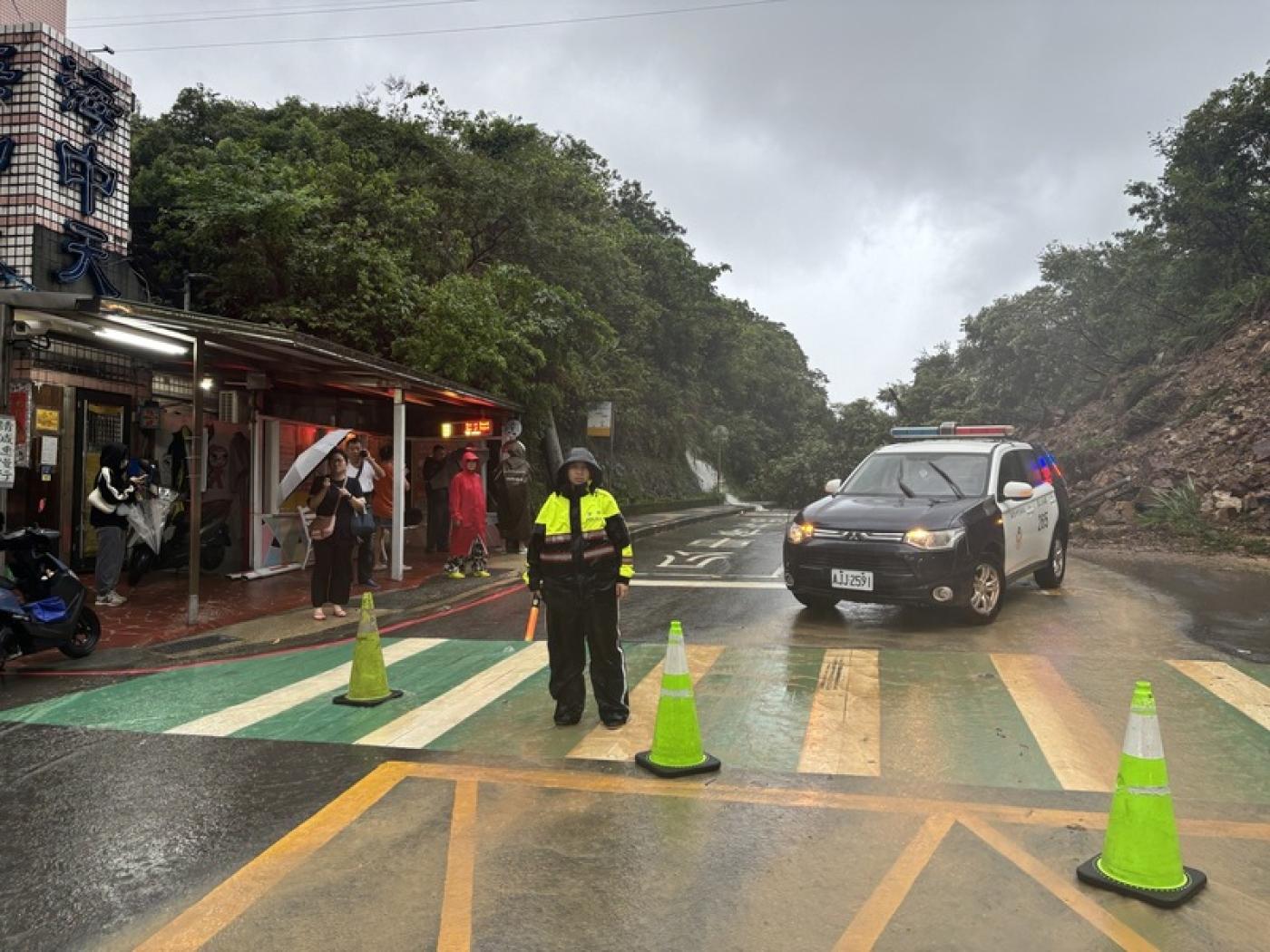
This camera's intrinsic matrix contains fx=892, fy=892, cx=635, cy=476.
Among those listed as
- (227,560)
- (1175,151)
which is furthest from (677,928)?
(1175,151)

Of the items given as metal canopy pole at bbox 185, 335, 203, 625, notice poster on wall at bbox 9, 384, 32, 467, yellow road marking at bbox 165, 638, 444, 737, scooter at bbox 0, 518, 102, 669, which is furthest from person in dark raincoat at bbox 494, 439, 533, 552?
scooter at bbox 0, 518, 102, 669

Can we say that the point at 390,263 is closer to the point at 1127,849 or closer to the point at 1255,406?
the point at 1127,849

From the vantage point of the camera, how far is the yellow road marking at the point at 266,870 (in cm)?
317

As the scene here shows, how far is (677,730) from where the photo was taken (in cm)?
480

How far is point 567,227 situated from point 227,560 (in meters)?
14.3

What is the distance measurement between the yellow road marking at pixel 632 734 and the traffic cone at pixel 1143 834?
7.97 feet

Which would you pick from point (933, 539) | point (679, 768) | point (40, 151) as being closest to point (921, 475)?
point (933, 539)

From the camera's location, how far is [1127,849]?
3.47 meters

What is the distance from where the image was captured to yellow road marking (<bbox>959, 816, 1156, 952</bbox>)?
10.3 ft

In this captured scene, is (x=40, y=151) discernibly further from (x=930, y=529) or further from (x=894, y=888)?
(x=894, y=888)

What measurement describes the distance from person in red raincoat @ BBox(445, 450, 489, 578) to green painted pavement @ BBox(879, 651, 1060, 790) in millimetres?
6723

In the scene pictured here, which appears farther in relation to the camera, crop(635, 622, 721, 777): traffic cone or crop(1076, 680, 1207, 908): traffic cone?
crop(635, 622, 721, 777): traffic cone

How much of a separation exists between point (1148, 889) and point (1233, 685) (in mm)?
4069

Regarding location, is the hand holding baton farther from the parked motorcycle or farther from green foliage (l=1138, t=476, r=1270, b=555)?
green foliage (l=1138, t=476, r=1270, b=555)
